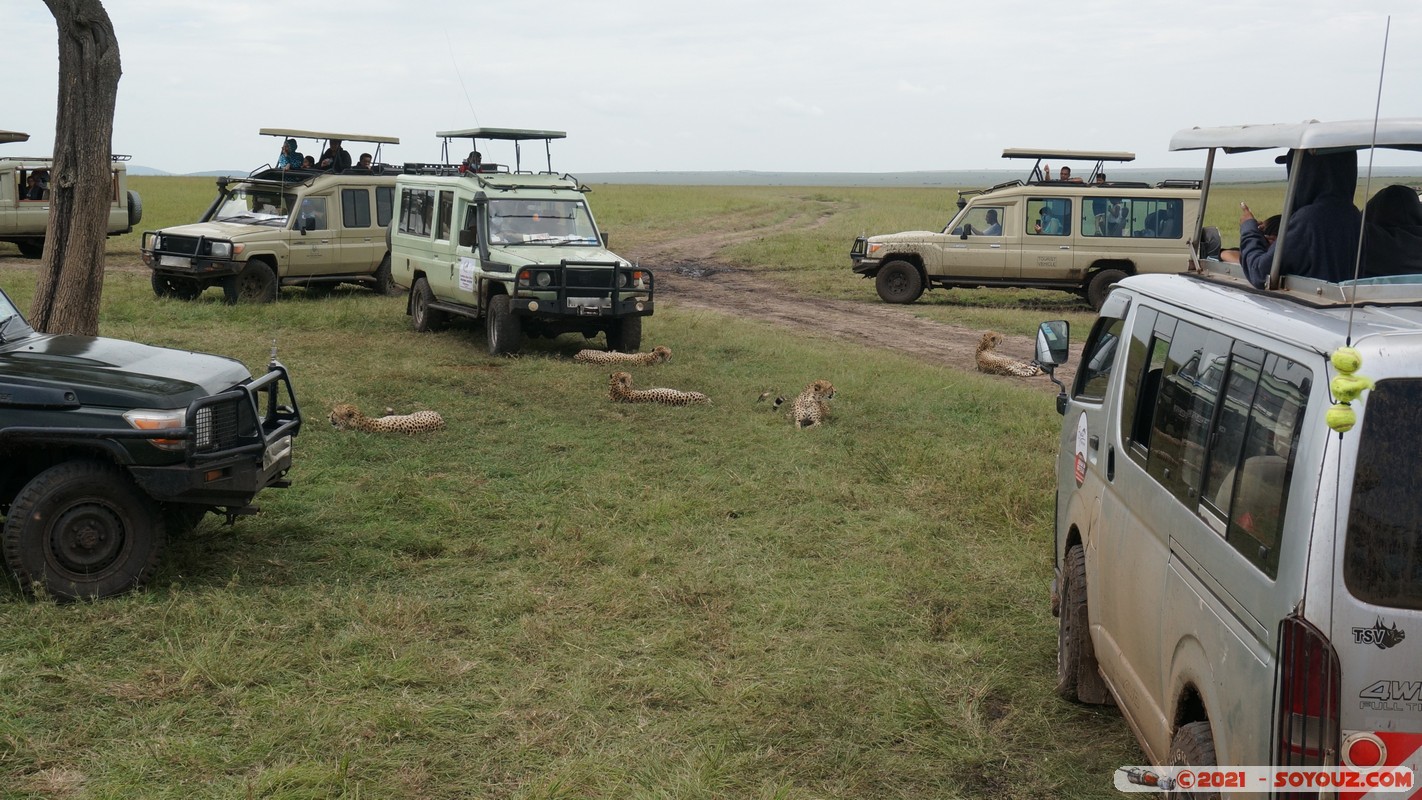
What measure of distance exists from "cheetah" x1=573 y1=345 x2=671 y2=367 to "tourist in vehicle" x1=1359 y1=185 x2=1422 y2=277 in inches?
347

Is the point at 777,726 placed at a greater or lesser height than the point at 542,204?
lesser

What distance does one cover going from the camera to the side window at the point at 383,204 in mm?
17438

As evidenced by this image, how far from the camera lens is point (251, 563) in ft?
20.5

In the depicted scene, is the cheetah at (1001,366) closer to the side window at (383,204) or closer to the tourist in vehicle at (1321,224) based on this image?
the side window at (383,204)

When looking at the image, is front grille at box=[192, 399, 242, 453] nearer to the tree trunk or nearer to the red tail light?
the red tail light

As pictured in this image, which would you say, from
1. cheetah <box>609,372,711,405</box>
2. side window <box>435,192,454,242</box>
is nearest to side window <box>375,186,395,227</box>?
side window <box>435,192,454,242</box>

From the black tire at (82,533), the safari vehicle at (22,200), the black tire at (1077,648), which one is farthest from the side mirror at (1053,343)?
the safari vehicle at (22,200)

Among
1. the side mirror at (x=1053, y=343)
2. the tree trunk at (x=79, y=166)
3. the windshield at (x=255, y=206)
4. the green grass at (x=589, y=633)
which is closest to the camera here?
the green grass at (x=589, y=633)

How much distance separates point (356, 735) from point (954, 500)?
4307 mm

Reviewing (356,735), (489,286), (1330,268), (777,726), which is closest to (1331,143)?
(1330,268)

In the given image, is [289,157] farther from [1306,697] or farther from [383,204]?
[1306,697]

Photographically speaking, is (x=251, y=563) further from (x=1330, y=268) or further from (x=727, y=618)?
(x=1330, y=268)

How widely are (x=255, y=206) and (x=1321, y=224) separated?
15.9m

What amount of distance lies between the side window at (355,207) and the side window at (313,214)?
26 cm
